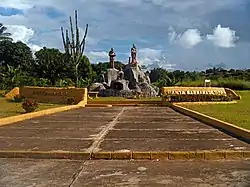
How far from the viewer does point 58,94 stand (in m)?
28.1

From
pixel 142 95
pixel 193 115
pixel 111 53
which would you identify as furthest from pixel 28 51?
pixel 193 115

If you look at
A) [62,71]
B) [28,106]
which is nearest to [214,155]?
[28,106]

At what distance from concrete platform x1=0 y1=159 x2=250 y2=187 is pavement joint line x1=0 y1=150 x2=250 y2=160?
26 cm

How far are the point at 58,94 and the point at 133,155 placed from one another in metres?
20.7

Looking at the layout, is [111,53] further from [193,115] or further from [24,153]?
[24,153]

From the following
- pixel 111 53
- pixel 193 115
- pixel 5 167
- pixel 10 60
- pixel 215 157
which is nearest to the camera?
pixel 5 167

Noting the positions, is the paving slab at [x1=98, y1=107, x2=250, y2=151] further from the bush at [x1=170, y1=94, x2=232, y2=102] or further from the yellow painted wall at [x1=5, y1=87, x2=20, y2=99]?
the yellow painted wall at [x1=5, y1=87, x2=20, y2=99]

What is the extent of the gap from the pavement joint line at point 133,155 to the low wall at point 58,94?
18.3 meters

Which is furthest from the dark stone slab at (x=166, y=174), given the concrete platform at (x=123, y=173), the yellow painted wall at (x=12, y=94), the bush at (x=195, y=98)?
the yellow painted wall at (x=12, y=94)

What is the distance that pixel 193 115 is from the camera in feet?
56.5

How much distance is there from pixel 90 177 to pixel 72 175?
33 cm

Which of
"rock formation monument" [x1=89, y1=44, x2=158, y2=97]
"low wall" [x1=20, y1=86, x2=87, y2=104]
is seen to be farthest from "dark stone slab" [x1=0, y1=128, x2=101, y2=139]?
"rock formation monument" [x1=89, y1=44, x2=158, y2=97]

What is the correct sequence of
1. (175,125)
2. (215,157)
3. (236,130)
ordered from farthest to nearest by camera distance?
(175,125) < (236,130) < (215,157)

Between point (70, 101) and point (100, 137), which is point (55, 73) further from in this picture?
point (100, 137)
